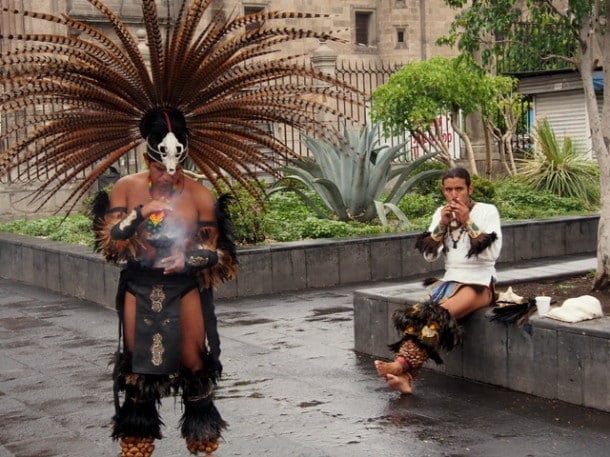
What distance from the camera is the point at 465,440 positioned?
6742 mm

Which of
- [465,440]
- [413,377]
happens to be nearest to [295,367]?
[413,377]

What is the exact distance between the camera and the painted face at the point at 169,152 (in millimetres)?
6070

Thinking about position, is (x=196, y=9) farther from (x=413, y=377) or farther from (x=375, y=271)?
(x=375, y=271)

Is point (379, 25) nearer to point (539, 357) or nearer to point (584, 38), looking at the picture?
point (584, 38)

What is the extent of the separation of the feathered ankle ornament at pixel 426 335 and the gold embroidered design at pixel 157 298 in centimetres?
231

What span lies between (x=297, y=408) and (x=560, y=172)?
490 inches

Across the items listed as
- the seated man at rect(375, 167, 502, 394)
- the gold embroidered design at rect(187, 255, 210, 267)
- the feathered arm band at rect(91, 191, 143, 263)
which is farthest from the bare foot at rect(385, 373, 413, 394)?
the feathered arm band at rect(91, 191, 143, 263)

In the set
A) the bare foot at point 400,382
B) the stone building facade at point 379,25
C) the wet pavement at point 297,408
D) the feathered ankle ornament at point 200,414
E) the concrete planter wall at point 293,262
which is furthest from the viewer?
the stone building facade at point 379,25

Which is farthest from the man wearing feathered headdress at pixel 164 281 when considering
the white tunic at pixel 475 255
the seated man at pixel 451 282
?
the white tunic at pixel 475 255

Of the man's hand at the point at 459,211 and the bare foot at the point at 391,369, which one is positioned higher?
the man's hand at the point at 459,211

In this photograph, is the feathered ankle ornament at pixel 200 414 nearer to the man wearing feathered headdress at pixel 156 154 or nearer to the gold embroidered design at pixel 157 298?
the man wearing feathered headdress at pixel 156 154

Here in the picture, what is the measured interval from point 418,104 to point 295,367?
494 inches

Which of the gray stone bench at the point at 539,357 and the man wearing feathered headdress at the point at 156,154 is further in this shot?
the gray stone bench at the point at 539,357

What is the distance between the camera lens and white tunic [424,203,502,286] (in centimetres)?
795
